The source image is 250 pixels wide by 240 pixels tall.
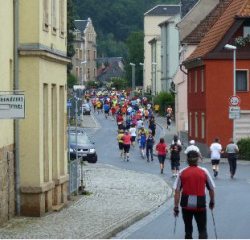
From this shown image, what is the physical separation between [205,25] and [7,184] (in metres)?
52.7

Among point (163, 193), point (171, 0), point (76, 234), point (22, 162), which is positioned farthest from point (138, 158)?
point (171, 0)

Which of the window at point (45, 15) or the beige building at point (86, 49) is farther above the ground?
the beige building at point (86, 49)

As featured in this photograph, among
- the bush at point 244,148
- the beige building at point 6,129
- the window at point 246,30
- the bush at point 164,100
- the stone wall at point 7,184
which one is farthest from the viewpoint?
the bush at point 164,100

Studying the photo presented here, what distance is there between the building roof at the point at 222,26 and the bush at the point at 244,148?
5661 mm

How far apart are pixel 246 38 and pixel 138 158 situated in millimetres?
8430

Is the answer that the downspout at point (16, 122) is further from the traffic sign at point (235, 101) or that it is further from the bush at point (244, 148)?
the bush at point (244, 148)

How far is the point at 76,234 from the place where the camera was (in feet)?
66.0

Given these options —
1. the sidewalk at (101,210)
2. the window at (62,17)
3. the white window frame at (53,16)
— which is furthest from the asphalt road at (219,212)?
the window at (62,17)

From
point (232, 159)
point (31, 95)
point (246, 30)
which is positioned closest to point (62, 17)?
point (31, 95)

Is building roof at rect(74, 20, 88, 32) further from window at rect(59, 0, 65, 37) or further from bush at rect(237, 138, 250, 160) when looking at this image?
window at rect(59, 0, 65, 37)

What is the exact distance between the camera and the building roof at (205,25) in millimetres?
73062

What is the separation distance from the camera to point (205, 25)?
242 feet

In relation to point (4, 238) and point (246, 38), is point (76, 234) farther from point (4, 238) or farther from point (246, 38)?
point (246, 38)

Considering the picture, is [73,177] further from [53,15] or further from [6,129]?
[6,129]
